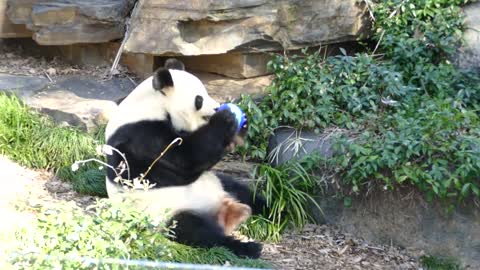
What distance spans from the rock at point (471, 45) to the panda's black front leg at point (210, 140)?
109 inches

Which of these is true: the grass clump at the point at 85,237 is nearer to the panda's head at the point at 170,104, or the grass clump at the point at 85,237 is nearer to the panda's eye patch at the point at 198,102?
the panda's head at the point at 170,104

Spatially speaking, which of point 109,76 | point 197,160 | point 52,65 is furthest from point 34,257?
point 52,65

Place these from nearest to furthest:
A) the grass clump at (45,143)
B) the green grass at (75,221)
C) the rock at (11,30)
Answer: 1. the green grass at (75,221)
2. the grass clump at (45,143)
3. the rock at (11,30)

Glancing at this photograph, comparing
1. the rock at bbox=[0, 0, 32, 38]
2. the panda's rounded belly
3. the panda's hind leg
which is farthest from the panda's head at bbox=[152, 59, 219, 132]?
the rock at bbox=[0, 0, 32, 38]

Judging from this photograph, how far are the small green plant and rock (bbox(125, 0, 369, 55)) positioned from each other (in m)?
1.44

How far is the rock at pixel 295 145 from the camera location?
642cm

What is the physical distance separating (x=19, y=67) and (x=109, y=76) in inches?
48.5

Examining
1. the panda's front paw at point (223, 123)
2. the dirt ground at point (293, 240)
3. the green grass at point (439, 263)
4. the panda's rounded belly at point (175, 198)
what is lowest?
the dirt ground at point (293, 240)

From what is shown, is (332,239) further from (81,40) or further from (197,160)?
(81,40)

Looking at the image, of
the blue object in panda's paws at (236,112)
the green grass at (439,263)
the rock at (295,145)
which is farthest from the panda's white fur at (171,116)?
the green grass at (439,263)

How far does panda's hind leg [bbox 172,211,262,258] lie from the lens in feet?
17.7

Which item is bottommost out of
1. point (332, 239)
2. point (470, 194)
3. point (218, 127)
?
point (332, 239)

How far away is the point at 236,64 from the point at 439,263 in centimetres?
277

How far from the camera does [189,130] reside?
18.4 ft
